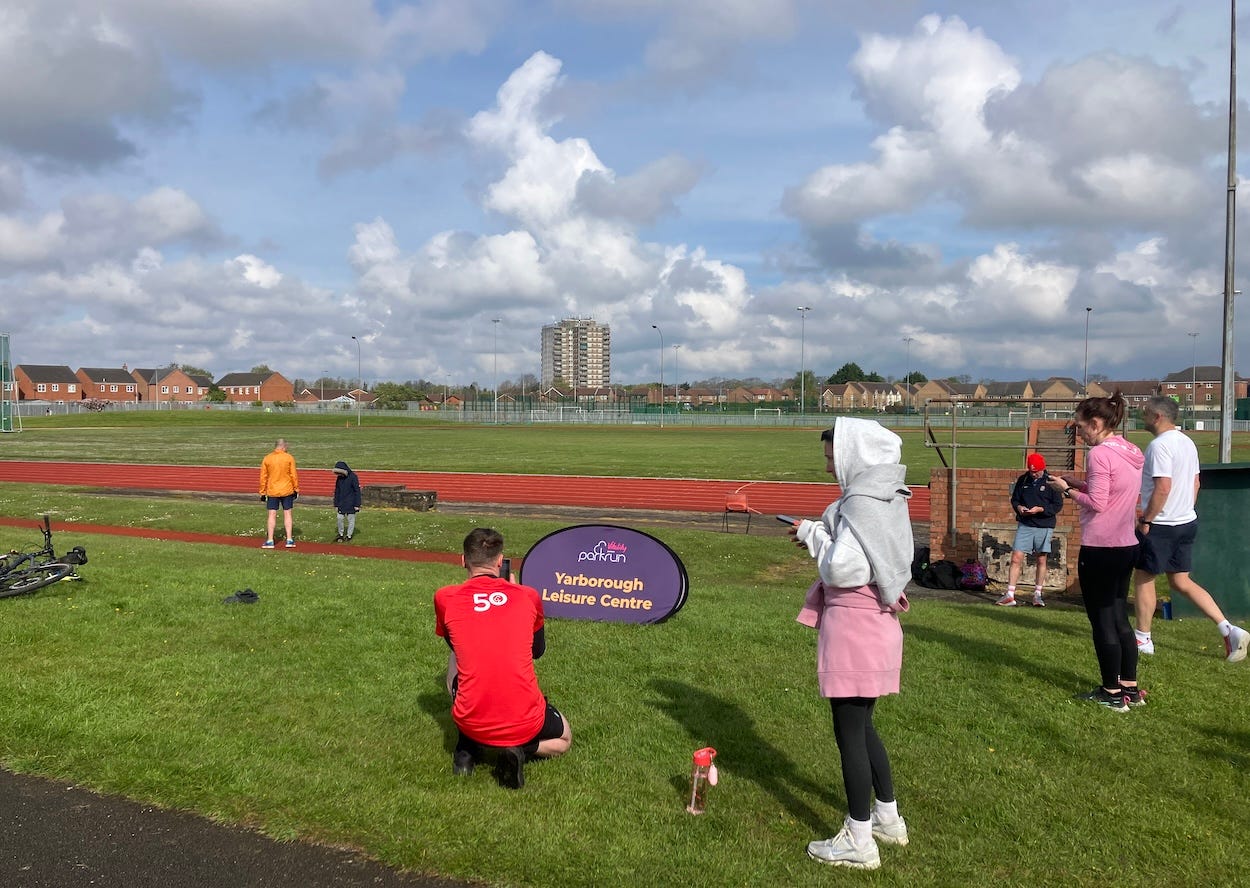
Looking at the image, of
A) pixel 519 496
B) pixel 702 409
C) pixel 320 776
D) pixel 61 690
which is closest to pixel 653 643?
pixel 320 776

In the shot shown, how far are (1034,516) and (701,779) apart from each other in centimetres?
914

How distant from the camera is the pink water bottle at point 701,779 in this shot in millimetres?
4405

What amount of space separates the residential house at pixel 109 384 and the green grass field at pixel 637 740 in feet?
549

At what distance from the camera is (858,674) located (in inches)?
154

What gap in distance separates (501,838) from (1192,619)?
9041mm

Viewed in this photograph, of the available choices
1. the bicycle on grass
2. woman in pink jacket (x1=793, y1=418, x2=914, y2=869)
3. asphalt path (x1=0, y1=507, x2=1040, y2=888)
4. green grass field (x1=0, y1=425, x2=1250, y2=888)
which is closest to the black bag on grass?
green grass field (x1=0, y1=425, x2=1250, y2=888)

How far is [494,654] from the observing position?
4598 millimetres

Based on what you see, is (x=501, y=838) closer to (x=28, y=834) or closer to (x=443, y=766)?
(x=443, y=766)

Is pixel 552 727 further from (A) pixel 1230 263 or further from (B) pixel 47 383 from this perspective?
(B) pixel 47 383

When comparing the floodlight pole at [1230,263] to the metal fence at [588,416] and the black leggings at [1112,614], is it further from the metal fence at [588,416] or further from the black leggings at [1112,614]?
the metal fence at [588,416]

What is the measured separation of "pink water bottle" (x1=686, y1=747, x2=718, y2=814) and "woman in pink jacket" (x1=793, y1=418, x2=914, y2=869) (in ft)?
2.07

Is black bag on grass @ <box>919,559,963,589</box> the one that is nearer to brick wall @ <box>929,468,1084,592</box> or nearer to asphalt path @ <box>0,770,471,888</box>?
brick wall @ <box>929,468,1084,592</box>

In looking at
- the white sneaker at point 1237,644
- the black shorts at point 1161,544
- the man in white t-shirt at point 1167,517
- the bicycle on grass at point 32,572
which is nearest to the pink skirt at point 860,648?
the man in white t-shirt at point 1167,517

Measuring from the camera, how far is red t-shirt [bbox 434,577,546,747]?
181 inches
